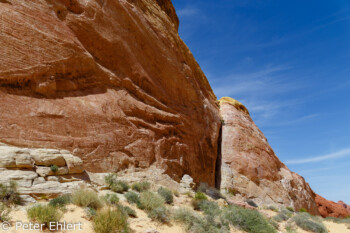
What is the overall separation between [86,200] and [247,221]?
7.17 meters

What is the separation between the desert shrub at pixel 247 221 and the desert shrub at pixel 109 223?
5.59 metres

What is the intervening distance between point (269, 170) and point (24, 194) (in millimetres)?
22622

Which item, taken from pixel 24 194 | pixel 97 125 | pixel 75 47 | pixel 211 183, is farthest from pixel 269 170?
pixel 24 194

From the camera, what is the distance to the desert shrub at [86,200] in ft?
28.7

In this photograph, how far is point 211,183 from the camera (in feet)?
71.6

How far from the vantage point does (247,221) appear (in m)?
12.0

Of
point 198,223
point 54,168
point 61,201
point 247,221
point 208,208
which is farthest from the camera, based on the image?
point 208,208

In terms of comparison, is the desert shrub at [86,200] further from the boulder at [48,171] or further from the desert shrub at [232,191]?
the desert shrub at [232,191]

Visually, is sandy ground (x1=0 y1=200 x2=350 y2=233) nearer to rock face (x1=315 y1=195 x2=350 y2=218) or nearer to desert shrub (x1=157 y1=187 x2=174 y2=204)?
desert shrub (x1=157 y1=187 x2=174 y2=204)

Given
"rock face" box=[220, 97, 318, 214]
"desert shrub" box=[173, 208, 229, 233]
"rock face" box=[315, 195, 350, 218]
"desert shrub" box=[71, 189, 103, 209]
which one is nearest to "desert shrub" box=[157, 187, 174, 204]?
"desert shrub" box=[173, 208, 229, 233]

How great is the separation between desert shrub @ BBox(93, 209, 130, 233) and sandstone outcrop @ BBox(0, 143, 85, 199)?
2.56 metres

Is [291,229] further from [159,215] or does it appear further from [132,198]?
[132,198]

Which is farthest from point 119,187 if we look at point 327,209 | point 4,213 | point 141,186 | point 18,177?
point 327,209

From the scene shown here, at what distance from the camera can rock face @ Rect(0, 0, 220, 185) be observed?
11709mm
